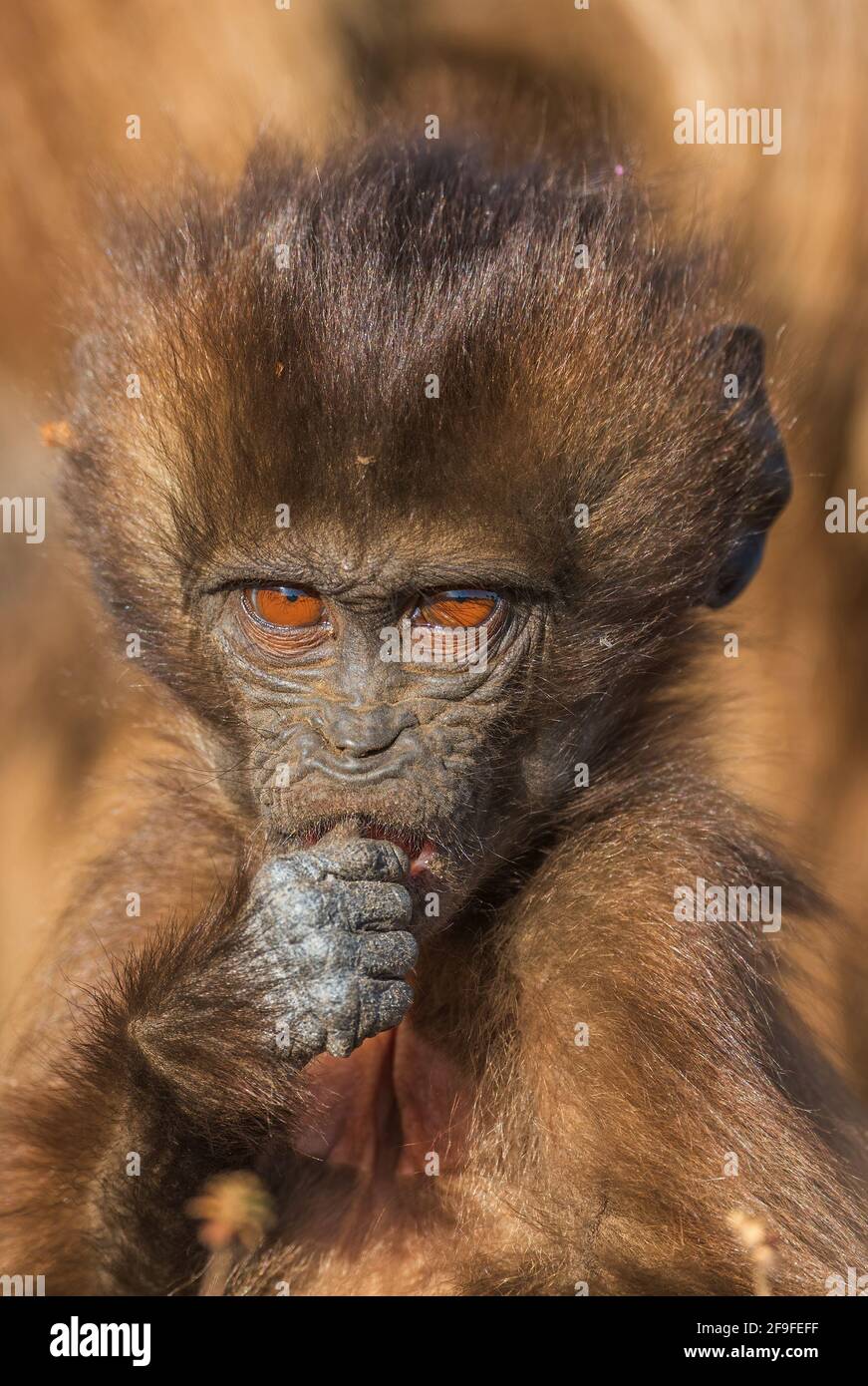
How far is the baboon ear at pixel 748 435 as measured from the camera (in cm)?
390

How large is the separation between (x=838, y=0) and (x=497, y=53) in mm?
1391

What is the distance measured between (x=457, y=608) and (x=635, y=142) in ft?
7.92

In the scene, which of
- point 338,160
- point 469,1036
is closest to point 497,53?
point 338,160

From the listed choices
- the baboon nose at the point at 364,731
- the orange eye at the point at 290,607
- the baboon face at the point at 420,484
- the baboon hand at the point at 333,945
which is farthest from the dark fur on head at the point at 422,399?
the baboon hand at the point at 333,945

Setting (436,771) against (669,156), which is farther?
(669,156)

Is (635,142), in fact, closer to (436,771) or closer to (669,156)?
(669,156)

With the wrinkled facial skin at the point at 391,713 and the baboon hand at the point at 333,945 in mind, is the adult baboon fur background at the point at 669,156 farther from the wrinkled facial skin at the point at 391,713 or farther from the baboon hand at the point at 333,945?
the baboon hand at the point at 333,945

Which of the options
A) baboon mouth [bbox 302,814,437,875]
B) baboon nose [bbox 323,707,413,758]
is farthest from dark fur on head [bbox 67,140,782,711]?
baboon mouth [bbox 302,814,437,875]

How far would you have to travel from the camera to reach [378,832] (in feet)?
11.0

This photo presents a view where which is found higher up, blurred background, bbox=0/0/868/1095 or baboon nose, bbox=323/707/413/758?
blurred background, bbox=0/0/868/1095

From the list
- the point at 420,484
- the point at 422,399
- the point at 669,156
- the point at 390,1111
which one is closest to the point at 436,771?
the point at 420,484

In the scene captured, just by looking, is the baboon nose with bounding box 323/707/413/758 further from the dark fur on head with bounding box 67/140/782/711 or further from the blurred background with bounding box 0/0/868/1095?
the blurred background with bounding box 0/0/868/1095

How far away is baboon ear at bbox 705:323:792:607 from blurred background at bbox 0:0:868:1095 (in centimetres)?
116

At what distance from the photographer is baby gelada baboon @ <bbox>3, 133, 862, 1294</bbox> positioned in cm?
332
